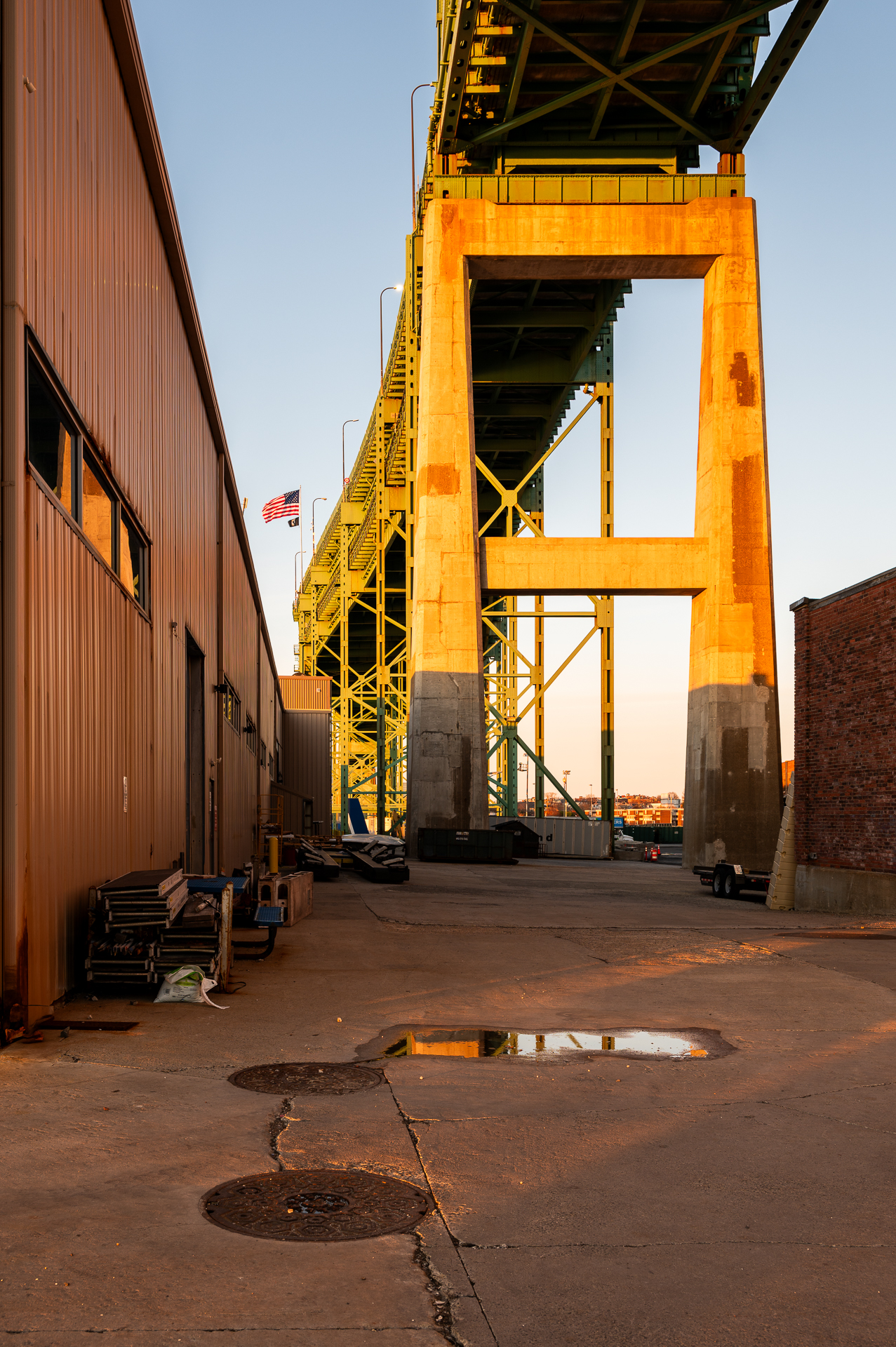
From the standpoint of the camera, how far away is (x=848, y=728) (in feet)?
75.2

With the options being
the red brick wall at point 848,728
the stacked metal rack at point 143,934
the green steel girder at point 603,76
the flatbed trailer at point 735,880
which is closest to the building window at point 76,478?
the stacked metal rack at point 143,934

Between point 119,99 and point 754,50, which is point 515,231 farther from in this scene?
point 119,99

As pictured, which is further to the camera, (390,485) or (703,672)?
(390,485)

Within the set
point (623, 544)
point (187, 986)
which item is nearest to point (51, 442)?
point (187, 986)

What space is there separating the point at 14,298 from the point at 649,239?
107 feet

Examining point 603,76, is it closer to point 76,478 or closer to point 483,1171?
point 76,478

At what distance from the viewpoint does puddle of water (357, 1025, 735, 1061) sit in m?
8.37

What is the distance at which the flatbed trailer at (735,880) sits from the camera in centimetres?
2702

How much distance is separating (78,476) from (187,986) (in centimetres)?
444

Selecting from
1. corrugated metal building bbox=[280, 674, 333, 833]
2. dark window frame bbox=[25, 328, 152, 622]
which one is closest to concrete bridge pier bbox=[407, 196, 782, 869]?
corrugated metal building bbox=[280, 674, 333, 833]

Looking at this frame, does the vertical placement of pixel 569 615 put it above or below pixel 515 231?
below

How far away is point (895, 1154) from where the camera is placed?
593 centimetres

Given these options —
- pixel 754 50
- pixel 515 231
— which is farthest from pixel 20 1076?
pixel 754 50

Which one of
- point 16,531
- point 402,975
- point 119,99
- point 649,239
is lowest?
point 402,975
